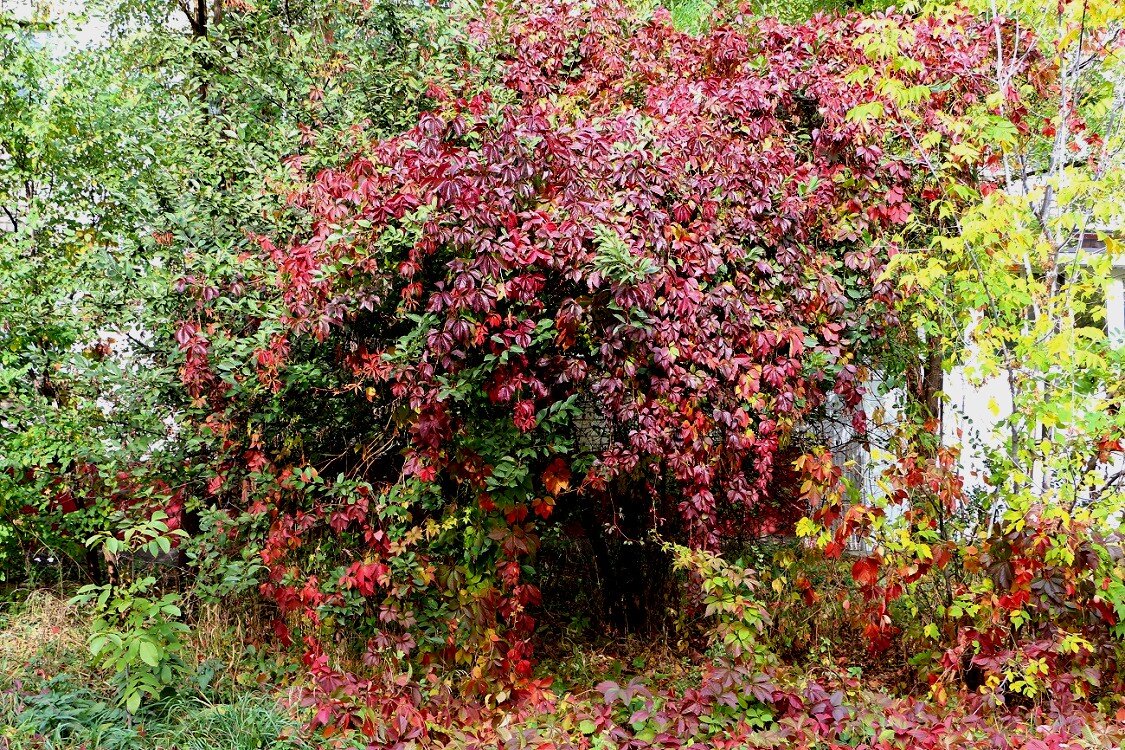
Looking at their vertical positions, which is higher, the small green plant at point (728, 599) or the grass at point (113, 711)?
the small green plant at point (728, 599)

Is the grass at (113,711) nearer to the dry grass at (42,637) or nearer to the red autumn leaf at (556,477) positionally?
the dry grass at (42,637)

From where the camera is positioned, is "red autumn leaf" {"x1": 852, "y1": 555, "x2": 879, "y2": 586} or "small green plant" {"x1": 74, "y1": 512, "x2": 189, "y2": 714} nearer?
"small green plant" {"x1": 74, "y1": 512, "x2": 189, "y2": 714}

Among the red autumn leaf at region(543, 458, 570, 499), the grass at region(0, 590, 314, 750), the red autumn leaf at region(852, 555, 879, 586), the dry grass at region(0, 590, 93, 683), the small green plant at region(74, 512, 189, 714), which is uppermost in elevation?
the red autumn leaf at region(543, 458, 570, 499)

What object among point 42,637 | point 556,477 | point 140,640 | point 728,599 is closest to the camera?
point 140,640

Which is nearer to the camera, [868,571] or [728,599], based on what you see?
→ [728,599]

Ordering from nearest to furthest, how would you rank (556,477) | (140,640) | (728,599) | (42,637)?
(140,640) < (728,599) < (556,477) < (42,637)

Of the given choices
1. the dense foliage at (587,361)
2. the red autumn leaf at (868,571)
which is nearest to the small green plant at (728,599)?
the dense foliage at (587,361)

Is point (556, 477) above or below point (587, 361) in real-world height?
below

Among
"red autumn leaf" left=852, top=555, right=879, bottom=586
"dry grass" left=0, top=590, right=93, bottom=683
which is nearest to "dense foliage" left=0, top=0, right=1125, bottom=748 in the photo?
"red autumn leaf" left=852, top=555, right=879, bottom=586

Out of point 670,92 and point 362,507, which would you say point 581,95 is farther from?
point 362,507

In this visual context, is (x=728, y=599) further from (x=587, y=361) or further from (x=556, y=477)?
(x=587, y=361)

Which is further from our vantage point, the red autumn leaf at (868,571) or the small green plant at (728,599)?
the red autumn leaf at (868,571)

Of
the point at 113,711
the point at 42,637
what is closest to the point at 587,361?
the point at 113,711

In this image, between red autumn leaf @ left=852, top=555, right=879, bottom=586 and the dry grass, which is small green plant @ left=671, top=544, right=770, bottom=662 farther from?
the dry grass
